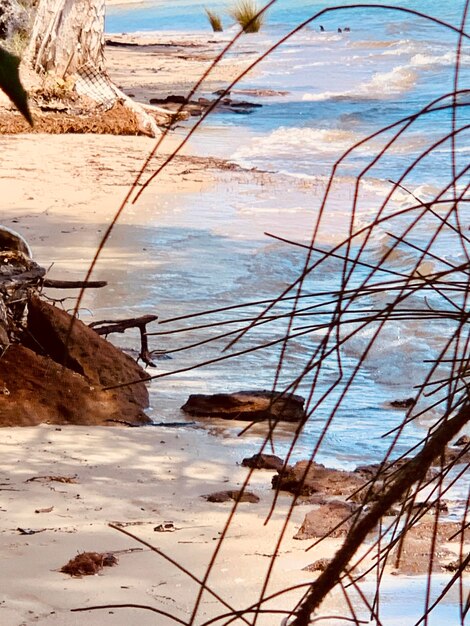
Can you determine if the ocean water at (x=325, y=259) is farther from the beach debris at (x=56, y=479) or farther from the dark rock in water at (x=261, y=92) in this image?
the beach debris at (x=56, y=479)

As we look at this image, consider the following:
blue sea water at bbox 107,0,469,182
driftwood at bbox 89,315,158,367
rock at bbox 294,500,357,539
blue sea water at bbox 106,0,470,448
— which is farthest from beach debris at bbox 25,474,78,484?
blue sea water at bbox 107,0,469,182

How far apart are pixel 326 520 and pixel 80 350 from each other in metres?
1.74

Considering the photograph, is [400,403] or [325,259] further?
[400,403]

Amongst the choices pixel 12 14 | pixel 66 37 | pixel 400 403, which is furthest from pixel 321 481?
pixel 66 37

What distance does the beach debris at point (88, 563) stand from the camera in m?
3.00

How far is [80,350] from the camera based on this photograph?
5.05 meters

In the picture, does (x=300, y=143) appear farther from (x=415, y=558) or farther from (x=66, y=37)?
(x=415, y=558)

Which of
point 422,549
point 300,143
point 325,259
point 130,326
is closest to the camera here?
point 325,259

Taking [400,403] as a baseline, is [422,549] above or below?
above

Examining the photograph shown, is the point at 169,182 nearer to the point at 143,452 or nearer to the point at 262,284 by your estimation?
the point at 262,284

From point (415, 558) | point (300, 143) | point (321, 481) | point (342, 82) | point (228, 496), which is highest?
point (415, 558)

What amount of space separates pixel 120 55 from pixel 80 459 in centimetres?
2679

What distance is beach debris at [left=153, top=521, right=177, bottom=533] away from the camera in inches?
136

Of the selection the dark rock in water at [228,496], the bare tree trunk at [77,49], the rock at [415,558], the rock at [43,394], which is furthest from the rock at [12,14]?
the rock at [415,558]
